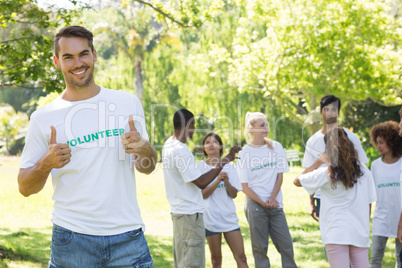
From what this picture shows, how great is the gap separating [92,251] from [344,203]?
294 cm

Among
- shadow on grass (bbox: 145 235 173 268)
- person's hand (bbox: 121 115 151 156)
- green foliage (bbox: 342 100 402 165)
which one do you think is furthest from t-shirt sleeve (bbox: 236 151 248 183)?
green foliage (bbox: 342 100 402 165)

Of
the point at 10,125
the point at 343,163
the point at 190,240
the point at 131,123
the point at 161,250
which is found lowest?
the point at 161,250

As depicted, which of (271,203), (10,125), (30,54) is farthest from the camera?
(10,125)

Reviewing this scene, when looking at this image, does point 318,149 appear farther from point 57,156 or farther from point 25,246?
point 25,246

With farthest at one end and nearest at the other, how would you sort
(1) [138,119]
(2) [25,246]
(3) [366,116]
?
(3) [366,116] < (2) [25,246] < (1) [138,119]

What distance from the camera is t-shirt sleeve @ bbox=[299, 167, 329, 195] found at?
17.2 feet

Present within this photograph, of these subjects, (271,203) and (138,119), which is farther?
(271,203)

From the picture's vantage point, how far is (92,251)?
9.96ft

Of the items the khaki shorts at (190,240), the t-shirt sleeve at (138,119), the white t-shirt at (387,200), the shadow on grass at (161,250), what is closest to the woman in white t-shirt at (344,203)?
the white t-shirt at (387,200)

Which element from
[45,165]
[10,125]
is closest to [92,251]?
[45,165]

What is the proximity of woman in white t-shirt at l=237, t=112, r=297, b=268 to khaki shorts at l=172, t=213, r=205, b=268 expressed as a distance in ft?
4.39

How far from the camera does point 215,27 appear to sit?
29469 mm

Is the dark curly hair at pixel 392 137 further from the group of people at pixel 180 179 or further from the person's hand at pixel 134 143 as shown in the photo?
the person's hand at pixel 134 143

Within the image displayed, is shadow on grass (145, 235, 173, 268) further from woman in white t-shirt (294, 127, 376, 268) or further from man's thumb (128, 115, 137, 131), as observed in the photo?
man's thumb (128, 115, 137, 131)
